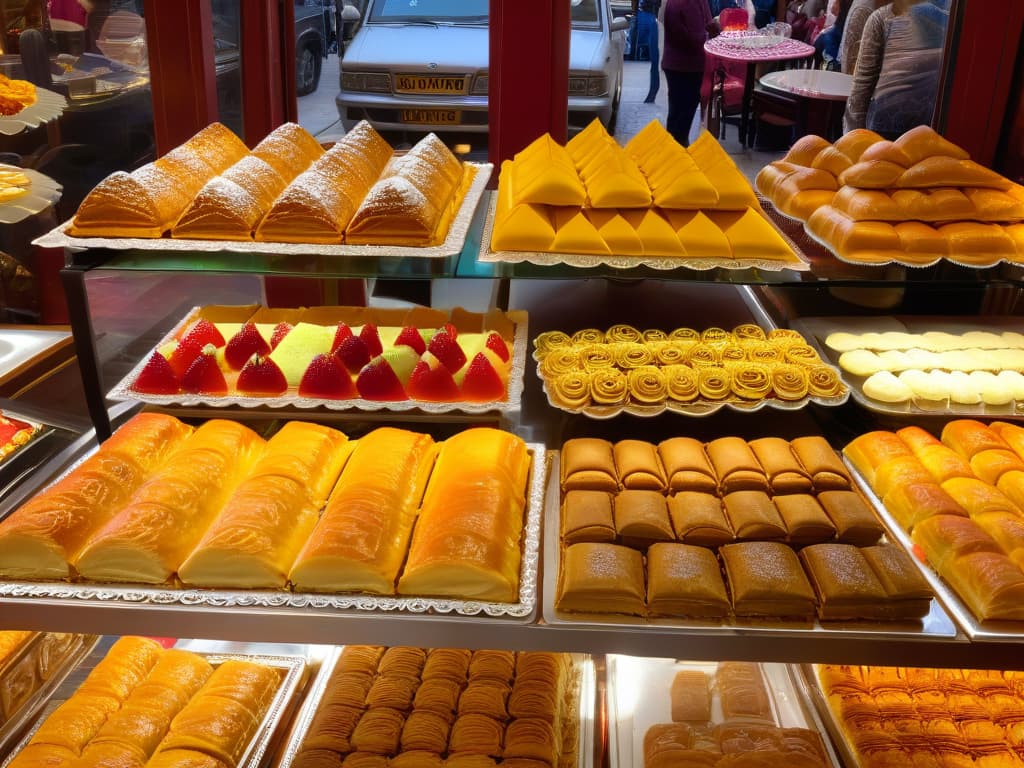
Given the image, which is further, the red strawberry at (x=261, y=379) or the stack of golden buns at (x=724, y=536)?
the red strawberry at (x=261, y=379)

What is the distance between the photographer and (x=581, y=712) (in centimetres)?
212

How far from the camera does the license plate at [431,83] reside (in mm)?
A: 3844

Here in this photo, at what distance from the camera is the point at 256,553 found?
165cm

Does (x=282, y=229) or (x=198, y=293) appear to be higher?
(x=282, y=229)

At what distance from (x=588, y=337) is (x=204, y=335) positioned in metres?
1.09

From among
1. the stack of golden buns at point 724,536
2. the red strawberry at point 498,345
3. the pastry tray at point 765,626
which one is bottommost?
the pastry tray at point 765,626

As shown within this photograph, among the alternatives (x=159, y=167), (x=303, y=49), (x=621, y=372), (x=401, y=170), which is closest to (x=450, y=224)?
(x=401, y=170)

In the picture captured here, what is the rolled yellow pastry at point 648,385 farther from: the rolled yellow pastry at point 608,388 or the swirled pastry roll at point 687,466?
the swirled pastry roll at point 687,466

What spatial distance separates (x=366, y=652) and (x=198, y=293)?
11.5ft

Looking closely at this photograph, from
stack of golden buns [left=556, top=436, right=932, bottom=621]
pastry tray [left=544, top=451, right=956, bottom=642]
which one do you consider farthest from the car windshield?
pastry tray [left=544, top=451, right=956, bottom=642]

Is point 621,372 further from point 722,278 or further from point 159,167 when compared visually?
point 159,167

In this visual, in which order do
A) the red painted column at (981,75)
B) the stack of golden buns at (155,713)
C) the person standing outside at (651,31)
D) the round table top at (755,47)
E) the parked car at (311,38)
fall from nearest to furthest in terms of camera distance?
the stack of golden buns at (155,713) → the red painted column at (981,75) → the round table top at (755,47) → the person standing outside at (651,31) → the parked car at (311,38)

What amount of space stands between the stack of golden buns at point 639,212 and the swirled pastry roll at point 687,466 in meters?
0.48

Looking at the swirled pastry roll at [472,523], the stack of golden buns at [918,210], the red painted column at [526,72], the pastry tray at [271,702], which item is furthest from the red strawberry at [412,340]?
the red painted column at [526,72]
